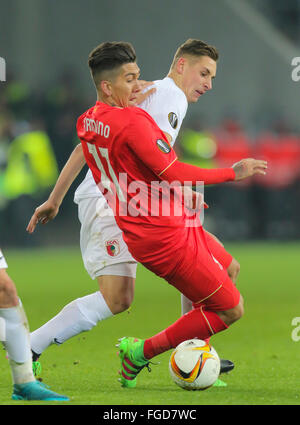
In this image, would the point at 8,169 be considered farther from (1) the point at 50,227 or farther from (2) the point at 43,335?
(2) the point at 43,335

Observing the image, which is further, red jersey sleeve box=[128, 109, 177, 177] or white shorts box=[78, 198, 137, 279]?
white shorts box=[78, 198, 137, 279]

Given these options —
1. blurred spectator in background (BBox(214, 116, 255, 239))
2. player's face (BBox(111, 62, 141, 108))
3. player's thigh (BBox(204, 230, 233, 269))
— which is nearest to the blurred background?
blurred spectator in background (BBox(214, 116, 255, 239))

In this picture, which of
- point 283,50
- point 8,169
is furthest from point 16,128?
point 283,50

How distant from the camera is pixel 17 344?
16.3 feet

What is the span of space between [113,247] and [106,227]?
16 centimetres

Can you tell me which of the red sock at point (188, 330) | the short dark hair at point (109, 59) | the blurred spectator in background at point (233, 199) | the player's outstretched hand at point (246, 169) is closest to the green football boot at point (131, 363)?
the red sock at point (188, 330)

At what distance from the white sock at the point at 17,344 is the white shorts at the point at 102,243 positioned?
103cm

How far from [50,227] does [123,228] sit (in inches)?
513

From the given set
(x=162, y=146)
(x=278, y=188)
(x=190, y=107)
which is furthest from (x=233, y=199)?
(x=162, y=146)

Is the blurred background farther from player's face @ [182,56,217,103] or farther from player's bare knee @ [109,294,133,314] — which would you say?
player's bare knee @ [109,294,133,314]

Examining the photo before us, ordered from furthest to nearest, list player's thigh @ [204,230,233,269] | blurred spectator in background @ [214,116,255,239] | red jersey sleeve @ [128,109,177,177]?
blurred spectator in background @ [214,116,255,239], player's thigh @ [204,230,233,269], red jersey sleeve @ [128,109,177,177]

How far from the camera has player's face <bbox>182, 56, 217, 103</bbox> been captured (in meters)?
6.06

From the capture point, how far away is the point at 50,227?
18422 mm

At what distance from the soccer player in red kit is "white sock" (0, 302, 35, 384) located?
0.82 meters
